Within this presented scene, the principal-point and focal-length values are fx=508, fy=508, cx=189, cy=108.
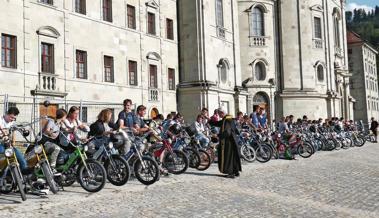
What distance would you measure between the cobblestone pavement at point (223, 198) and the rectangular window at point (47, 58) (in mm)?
11848

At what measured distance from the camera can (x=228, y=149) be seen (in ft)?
48.4

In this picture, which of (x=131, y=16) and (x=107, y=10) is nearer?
(x=107, y=10)

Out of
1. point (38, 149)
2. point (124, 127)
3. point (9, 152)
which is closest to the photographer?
point (9, 152)

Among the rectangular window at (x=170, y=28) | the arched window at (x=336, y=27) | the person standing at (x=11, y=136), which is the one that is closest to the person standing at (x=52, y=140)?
the person standing at (x=11, y=136)

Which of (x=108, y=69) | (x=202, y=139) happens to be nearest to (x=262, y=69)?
(x=108, y=69)

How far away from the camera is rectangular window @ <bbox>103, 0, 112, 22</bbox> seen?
2846cm

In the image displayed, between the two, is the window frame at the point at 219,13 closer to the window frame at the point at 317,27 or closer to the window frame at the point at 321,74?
the window frame at the point at 317,27

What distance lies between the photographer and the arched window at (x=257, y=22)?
42.6 metres

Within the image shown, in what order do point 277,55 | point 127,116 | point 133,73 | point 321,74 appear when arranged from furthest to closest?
point 321,74
point 277,55
point 133,73
point 127,116

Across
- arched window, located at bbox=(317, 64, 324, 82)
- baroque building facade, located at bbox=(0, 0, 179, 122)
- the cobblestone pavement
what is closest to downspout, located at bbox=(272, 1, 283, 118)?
arched window, located at bbox=(317, 64, 324, 82)

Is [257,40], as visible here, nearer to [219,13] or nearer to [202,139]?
[219,13]

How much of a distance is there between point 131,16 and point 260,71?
15396 mm

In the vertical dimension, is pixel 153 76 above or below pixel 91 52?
below

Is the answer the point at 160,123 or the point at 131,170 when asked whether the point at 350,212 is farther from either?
the point at 160,123
